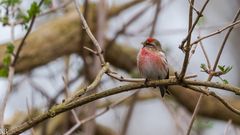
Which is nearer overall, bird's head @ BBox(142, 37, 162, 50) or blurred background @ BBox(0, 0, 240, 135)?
bird's head @ BBox(142, 37, 162, 50)

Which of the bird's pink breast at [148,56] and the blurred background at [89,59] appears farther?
the blurred background at [89,59]

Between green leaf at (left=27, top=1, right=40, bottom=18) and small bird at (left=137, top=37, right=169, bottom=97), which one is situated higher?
green leaf at (left=27, top=1, right=40, bottom=18)

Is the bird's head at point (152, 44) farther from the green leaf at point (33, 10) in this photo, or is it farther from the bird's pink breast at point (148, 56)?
the green leaf at point (33, 10)

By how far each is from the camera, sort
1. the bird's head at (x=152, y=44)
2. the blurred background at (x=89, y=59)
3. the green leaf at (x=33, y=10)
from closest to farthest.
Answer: the green leaf at (x=33, y=10), the bird's head at (x=152, y=44), the blurred background at (x=89, y=59)

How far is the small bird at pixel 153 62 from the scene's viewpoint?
9.09 ft

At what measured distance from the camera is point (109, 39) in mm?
5086

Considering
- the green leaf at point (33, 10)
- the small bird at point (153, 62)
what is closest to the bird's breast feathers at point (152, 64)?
the small bird at point (153, 62)

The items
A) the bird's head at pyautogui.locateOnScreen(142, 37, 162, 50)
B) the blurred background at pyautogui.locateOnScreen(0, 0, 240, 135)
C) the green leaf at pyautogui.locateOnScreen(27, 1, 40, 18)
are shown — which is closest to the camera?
the green leaf at pyautogui.locateOnScreen(27, 1, 40, 18)

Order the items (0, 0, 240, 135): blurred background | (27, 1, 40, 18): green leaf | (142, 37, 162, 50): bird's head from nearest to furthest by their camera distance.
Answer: (27, 1, 40, 18): green leaf < (142, 37, 162, 50): bird's head < (0, 0, 240, 135): blurred background

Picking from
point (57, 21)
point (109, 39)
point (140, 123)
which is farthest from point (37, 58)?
point (140, 123)

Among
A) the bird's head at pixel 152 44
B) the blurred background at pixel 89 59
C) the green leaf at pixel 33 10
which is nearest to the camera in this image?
the green leaf at pixel 33 10

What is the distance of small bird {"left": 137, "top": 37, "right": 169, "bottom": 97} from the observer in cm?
277

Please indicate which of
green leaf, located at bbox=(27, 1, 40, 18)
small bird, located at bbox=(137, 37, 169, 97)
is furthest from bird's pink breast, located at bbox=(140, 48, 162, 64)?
green leaf, located at bbox=(27, 1, 40, 18)

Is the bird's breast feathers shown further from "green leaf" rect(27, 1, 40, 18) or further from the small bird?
"green leaf" rect(27, 1, 40, 18)
